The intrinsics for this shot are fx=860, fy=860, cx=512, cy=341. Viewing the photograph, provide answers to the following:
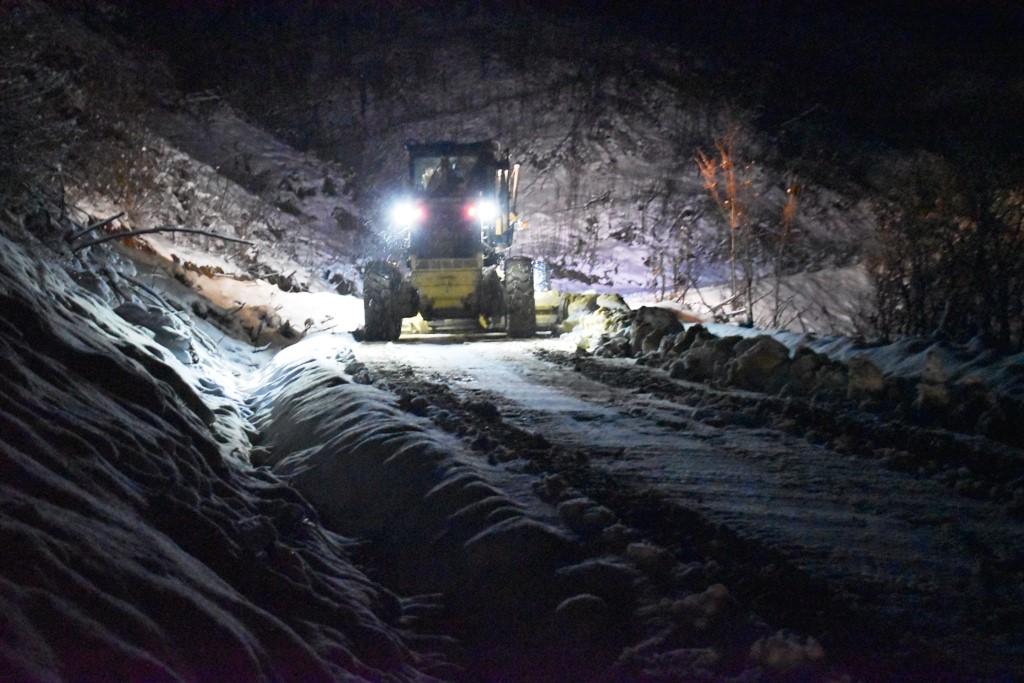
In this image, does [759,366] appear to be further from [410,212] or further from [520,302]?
[410,212]

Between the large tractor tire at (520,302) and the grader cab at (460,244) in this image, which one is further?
the grader cab at (460,244)

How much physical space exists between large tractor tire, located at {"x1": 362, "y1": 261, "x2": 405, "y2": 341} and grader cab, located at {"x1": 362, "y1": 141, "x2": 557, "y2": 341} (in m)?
0.03

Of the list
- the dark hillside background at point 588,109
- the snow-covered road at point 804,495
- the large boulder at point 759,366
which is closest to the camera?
the snow-covered road at point 804,495

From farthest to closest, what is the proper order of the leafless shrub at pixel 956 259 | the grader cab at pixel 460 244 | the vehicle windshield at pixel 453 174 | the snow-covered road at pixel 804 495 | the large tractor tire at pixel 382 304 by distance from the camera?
the vehicle windshield at pixel 453 174
the grader cab at pixel 460 244
the large tractor tire at pixel 382 304
the leafless shrub at pixel 956 259
the snow-covered road at pixel 804 495

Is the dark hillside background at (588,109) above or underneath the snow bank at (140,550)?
above

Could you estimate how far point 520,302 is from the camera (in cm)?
1795

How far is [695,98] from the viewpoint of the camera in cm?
5250

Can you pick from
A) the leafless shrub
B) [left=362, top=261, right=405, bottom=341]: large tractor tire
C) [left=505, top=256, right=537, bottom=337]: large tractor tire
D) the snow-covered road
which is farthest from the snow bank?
[left=505, top=256, right=537, bottom=337]: large tractor tire

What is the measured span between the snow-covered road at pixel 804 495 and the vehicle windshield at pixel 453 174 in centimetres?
919

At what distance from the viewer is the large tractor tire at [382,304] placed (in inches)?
695

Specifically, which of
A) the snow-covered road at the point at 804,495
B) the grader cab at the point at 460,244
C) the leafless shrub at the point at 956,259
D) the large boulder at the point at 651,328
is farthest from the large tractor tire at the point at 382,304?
the leafless shrub at the point at 956,259

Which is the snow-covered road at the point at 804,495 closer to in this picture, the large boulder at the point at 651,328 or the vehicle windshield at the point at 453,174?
the large boulder at the point at 651,328

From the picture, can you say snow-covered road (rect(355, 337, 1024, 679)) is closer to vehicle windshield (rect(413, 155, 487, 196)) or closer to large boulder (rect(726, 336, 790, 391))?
large boulder (rect(726, 336, 790, 391))

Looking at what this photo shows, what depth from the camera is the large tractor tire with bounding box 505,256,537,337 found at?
18.0 m
